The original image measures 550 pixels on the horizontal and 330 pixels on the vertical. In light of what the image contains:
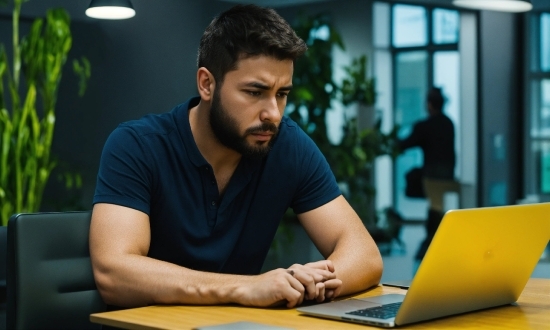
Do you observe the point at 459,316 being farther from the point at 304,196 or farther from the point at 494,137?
the point at 494,137

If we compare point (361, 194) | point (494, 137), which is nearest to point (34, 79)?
point (361, 194)

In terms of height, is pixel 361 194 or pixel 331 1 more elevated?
pixel 331 1

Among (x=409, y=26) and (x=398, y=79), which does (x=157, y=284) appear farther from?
(x=409, y=26)

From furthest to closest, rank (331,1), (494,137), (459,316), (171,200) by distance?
(494,137), (331,1), (171,200), (459,316)

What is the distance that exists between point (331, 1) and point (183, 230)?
119 inches

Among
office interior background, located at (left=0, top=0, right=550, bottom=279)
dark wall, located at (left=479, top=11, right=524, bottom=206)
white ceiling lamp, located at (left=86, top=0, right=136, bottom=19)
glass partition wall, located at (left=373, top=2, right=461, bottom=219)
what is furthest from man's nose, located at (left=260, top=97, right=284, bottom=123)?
dark wall, located at (left=479, top=11, right=524, bottom=206)

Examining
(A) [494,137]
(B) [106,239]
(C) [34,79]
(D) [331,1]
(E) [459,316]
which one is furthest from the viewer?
(A) [494,137]

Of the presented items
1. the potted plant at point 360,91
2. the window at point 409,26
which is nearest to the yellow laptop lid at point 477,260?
the potted plant at point 360,91

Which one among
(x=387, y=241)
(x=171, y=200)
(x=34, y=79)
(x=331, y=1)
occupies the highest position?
(x=331, y=1)

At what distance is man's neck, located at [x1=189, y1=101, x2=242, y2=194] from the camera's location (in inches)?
83.7

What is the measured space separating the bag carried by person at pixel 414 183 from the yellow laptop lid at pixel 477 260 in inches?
133

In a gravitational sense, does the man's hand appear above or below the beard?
below

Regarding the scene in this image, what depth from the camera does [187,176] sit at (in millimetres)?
2061

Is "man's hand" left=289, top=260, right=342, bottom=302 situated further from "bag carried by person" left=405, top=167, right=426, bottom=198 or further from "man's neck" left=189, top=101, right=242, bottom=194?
"bag carried by person" left=405, top=167, right=426, bottom=198
